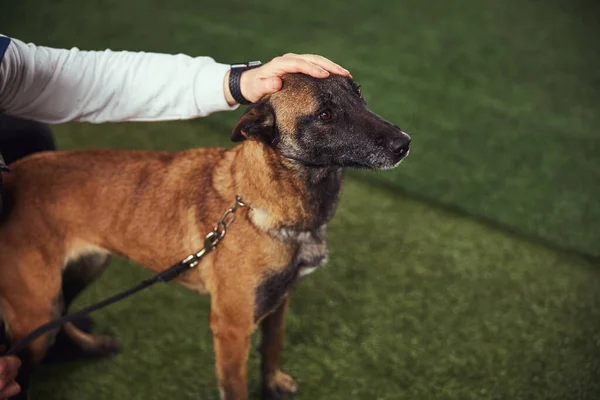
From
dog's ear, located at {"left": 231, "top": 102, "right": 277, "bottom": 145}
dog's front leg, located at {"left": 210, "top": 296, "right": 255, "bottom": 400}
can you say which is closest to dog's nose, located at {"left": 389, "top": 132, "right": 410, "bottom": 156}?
dog's ear, located at {"left": 231, "top": 102, "right": 277, "bottom": 145}

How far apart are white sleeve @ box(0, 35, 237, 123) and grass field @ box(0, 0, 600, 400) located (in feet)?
3.43

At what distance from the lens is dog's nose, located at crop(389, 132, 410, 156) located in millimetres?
1769

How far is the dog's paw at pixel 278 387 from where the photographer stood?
7.88 ft

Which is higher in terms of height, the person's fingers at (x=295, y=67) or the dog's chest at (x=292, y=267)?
the person's fingers at (x=295, y=67)

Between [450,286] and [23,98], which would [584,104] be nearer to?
[450,286]

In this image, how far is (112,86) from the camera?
6.76 ft

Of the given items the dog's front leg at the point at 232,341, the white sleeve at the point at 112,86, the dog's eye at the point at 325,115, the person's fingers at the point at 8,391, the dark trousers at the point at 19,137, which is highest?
the dog's eye at the point at 325,115

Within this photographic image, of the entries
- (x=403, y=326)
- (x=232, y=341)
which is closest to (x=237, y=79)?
(x=232, y=341)

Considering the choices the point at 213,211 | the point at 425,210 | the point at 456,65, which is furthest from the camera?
the point at 456,65

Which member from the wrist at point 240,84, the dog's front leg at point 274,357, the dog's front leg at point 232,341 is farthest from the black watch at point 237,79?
the dog's front leg at point 274,357

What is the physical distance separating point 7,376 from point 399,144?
1320 mm

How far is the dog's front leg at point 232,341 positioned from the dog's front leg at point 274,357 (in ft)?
0.76

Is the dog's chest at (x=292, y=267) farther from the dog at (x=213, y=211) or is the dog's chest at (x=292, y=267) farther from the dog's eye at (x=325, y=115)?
the dog's eye at (x=325, y=115)

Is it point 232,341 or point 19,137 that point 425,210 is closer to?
point 232,341
